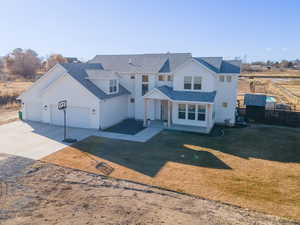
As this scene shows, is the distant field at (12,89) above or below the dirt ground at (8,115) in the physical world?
above

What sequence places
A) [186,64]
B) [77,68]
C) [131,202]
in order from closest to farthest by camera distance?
[131,202], [186,64], [77,68]

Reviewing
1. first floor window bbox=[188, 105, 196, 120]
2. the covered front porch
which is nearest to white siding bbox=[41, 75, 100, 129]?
the covered front porch

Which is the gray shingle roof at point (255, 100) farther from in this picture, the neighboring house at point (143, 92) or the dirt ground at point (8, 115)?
the dirt ground at point (8, 115)

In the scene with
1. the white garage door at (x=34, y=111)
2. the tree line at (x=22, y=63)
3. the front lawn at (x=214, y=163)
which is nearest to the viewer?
the front lawn at (x=214, y=163)

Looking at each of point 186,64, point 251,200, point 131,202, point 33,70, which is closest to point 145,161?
point 131,202

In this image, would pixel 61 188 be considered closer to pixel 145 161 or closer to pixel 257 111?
pixel 145 161

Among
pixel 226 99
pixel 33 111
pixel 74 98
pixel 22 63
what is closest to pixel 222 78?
pixel 226 99

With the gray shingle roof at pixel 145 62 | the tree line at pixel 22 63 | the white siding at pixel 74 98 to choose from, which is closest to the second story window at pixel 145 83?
the gray shingle roof at pixel 145 62
